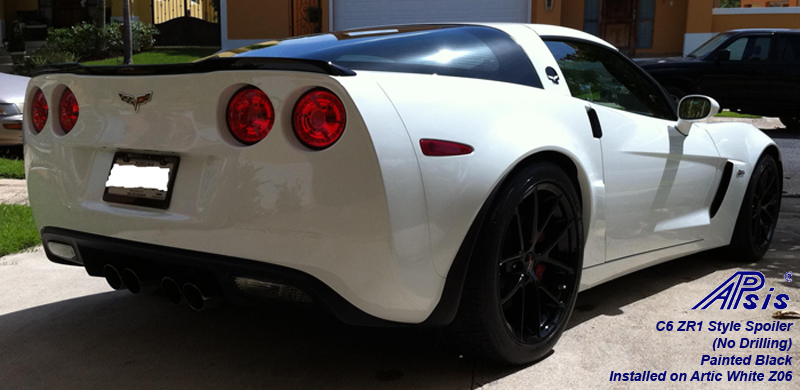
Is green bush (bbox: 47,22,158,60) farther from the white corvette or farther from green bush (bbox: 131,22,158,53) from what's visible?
the white corvette

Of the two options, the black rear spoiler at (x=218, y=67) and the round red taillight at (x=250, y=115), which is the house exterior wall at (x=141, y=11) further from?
the round red taillight at (x=250, y=115)

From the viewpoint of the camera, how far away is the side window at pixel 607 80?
364cm

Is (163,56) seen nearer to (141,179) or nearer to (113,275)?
(113,275)

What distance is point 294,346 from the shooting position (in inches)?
132

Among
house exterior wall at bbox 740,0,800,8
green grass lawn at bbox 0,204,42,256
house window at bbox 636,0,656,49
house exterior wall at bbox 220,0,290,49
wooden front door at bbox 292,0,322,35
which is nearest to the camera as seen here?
green grass lawn at bbox 0,204,42,256

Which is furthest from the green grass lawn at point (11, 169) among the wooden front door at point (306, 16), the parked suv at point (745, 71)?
the wooden front door at point (306, 16)

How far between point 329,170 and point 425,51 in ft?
2.62

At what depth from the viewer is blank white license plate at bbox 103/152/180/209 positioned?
2.81 metres

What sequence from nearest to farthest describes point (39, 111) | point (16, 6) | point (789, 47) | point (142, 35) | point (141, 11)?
point (39, 111) < point (789, 47) < point (142, 35) < point (16, 6) < point (141, 11)

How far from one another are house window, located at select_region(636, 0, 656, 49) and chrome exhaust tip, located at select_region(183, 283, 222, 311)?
20.5m

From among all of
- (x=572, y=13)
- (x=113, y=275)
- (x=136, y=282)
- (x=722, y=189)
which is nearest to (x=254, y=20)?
(x=572, y=13)

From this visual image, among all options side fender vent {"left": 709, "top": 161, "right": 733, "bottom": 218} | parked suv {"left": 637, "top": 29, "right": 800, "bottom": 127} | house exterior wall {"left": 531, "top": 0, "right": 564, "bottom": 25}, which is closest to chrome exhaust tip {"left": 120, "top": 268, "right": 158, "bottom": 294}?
side fender vent {"left": 709, "top": 161, "right": 733, "bottom": 218}

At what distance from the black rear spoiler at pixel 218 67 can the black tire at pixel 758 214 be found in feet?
9.93

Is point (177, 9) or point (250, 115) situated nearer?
point (250, 115)
